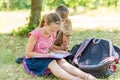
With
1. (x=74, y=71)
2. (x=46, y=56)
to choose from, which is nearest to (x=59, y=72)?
(x=74, y=71)

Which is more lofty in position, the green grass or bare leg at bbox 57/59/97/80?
bare leg at bbox 57/59/97/80

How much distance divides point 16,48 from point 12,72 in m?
1.98

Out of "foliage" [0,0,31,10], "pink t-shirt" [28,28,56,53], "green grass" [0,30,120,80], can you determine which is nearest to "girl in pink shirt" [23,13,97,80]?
"pink t-shirt" [28,28,56,53]

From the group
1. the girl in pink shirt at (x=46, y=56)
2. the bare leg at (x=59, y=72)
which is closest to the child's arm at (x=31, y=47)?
the girl in pink shirt at (x=46, y=56)

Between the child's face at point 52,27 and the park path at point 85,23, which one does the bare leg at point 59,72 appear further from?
the park path at point 85,23

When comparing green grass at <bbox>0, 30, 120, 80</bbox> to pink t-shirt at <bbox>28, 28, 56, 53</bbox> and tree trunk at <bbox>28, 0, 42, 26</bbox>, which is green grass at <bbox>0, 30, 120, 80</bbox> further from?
tree trunk at <bbox>28, 0, 42, 26</bbox>

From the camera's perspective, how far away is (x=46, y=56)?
15.4ft

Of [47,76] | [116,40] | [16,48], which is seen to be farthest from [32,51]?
[116,40]

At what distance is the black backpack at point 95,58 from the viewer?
4.75m

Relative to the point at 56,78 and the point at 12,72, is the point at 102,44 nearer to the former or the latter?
the point at 56,78

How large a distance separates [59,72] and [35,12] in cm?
477

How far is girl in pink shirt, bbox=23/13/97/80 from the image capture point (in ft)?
14.9

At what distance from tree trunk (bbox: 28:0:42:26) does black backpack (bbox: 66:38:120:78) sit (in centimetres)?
381

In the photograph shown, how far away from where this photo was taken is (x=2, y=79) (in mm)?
4840
